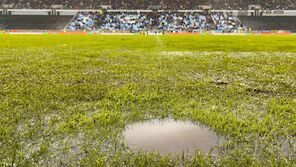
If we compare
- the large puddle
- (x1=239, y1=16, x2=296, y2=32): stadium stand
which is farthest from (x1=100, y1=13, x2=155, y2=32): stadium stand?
the large puddle

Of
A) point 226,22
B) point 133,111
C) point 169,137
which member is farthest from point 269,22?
point 169,137

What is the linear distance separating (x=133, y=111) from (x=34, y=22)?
283 feet

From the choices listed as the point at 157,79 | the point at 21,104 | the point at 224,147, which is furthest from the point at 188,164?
the point at 157,79

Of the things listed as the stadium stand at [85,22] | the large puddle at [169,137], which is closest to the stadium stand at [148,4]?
the stadium stand at [85,22]

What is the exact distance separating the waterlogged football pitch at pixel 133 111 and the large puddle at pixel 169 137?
0.21 m

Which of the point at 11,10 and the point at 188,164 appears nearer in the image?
the point at 188,164

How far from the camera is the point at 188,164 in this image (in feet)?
17.1

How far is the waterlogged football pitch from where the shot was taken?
5.50 metres

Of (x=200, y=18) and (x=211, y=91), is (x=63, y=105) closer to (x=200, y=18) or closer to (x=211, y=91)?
(x=211, y=91)

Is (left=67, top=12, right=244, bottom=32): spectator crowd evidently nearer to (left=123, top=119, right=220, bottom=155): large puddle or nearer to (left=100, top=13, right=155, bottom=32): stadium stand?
(left=100, top=13, right=155, bottom=32): stadium stand

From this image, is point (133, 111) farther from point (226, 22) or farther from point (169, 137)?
point (226, 22)

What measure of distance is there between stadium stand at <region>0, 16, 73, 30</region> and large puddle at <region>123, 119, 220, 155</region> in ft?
263

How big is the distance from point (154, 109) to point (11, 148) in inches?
141

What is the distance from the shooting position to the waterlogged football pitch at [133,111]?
5.50 m
